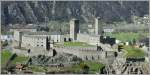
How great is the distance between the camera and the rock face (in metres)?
12.9

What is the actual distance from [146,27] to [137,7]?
3.31 feet

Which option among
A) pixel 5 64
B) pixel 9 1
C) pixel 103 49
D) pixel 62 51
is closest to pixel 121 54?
pixel 103 49

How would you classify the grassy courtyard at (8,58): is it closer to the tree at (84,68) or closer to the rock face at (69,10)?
the tree at (84,68)

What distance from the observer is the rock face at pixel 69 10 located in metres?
12.9

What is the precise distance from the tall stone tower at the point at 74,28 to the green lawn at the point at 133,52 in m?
1.02

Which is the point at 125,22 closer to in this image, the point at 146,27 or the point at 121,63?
the point at 146,27

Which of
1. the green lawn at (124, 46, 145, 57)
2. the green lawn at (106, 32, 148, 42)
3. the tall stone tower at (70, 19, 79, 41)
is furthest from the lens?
the green lawn at (106, 32, 148, 42)

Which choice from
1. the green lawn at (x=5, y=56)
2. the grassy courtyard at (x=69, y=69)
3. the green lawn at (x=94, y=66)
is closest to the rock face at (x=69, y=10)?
the green lawn at (x=5, y=56)

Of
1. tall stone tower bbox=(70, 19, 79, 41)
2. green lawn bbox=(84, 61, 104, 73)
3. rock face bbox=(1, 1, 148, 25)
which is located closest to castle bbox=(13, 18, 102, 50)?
tall stone tower bbox=(70, 19, 79, 41)

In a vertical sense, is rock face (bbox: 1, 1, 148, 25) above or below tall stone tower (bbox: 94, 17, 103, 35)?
above

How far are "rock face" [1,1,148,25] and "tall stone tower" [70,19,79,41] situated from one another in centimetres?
58

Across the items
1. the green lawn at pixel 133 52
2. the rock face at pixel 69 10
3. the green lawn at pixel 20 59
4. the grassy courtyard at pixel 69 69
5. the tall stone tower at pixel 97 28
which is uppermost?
the rock face at pixel 69 10

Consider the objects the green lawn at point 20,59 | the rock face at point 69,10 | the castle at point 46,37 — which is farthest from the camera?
the rock face at point 69,10

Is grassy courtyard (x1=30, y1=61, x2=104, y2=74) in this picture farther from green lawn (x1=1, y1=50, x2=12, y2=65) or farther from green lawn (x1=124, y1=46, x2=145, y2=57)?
green lawn (x1=124, y1=46, x2=145, y2=57)
